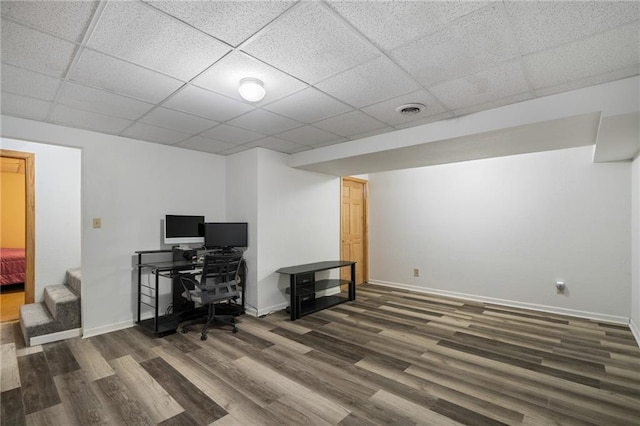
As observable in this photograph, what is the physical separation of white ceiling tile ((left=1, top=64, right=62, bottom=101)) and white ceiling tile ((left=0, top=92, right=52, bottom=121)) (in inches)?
5.7

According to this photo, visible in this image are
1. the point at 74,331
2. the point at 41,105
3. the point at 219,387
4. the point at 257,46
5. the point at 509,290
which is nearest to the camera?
the point at 257,46

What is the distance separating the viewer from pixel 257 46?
6.21 ft

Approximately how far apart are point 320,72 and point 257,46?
53 centimetres

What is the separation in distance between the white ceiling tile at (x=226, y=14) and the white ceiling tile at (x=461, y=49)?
0.88 metres

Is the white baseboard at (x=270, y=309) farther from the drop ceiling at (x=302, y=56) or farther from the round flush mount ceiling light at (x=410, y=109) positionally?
the round flush mount ceiling light at (x=410, y=109)

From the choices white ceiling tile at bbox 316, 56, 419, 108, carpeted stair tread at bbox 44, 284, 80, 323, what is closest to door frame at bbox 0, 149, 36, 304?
carpeted stair tread at bbox 44, 284, 80, 323

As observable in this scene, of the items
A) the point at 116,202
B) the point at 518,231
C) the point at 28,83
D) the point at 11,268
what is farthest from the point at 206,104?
the point at 11,268

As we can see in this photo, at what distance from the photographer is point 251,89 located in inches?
91.7

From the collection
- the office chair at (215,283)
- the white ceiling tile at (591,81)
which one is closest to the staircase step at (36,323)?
the office chair at (215,283)

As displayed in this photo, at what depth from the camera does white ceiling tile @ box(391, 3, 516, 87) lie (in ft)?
5.54

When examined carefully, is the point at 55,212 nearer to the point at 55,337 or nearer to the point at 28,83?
the point at 55,337

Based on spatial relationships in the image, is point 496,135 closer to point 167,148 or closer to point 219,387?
point 219,387

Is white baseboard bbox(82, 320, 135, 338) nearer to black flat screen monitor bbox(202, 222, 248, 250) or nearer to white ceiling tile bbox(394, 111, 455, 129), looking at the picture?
black flat screen monitor bbox(202, 222, 248, 250)

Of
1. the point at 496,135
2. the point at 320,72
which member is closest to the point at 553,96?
the point at 496,135
